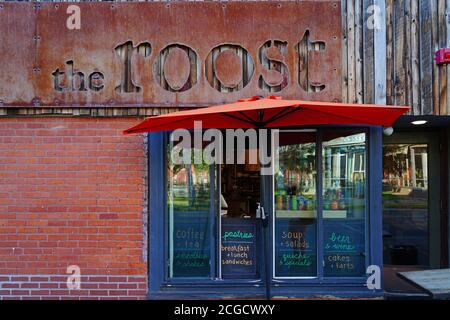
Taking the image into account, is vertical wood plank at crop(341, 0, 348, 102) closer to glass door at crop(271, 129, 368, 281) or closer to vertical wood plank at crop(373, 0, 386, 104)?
vertical wood plank at crop(373, 0, 386, 104)

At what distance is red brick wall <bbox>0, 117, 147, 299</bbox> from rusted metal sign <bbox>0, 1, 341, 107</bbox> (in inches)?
17.1

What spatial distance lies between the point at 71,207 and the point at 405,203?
5222mm

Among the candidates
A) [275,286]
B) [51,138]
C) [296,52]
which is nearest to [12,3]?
[51,138]

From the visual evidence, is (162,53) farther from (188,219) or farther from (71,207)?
(71,207)

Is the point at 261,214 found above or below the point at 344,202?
below

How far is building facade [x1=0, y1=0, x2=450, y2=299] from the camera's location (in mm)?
5055

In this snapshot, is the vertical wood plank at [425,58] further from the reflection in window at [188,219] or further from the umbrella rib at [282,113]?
the reflection in window at [188,219]

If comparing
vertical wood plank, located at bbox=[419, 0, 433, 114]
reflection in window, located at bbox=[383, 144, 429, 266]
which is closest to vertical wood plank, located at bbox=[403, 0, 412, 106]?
vertical wood plank, located at bbox=[419, 0, 433, 114]

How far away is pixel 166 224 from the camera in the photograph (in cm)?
513

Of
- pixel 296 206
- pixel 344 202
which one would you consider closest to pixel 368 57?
pixel 344 202

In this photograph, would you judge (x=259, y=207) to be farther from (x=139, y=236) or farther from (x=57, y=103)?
(x=57, y=103)

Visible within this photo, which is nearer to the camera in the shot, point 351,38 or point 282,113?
point 282,113

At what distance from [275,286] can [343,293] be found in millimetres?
796

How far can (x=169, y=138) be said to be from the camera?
17.0ft
